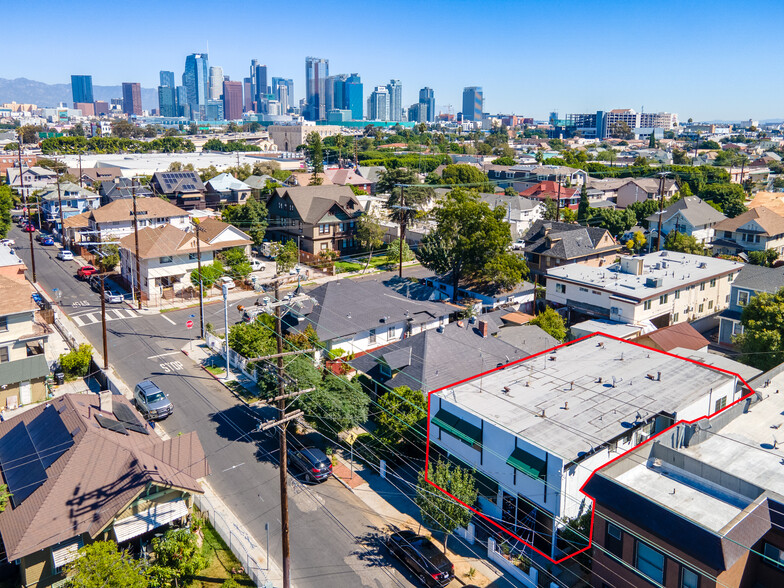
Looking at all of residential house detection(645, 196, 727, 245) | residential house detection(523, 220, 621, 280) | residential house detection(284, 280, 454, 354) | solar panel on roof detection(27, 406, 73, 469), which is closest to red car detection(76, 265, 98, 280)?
residential house detection(284, 280, 454, 354)

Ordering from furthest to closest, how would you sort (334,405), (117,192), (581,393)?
(117,192)
(334,405)
(581,393)

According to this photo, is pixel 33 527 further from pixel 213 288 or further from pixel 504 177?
pixel 504 177

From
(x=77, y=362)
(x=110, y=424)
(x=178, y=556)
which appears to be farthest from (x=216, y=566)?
(x=77, y=362)

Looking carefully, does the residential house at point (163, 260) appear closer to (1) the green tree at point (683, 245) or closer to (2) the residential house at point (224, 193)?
(2) the residential house at point (224, 193)

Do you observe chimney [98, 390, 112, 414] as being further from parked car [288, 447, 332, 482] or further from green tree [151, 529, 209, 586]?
parked car [288, 447, 332, 482]

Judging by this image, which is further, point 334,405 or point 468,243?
point 468,243

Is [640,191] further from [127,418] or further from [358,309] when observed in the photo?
[127,418]

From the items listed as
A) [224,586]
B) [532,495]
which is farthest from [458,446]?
[224,586]
